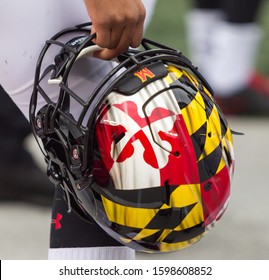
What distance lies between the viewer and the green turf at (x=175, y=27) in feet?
17.3

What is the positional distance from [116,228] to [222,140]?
28 cm

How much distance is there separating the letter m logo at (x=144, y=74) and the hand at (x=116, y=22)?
55 millimetres

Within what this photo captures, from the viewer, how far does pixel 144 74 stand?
1.66m

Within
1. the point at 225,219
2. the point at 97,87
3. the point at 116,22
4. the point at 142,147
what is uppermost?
the point at 116,22

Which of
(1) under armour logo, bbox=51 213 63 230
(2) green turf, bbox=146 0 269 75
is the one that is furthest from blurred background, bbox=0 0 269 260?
(2) green turf, bbox=146 0 269 75

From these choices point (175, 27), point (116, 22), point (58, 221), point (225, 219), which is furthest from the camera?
point (175, 27)

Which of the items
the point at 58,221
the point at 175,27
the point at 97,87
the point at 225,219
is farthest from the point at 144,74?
the point at 175,27

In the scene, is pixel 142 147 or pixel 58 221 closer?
pixel 142 147

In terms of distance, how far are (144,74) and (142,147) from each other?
5.9 inches

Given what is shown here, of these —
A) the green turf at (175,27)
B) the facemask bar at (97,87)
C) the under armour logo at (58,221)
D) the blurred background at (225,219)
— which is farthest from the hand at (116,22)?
the green turf at (175,27)

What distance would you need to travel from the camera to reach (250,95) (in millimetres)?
4336

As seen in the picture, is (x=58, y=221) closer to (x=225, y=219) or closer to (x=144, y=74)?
(x=144, y=74)
